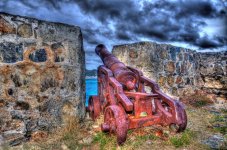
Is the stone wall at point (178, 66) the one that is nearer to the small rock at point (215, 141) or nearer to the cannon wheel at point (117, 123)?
the small rock at point (215, 141)

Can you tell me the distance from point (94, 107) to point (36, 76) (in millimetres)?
1275

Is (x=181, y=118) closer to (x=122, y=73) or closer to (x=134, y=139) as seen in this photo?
(x=134, y=139)

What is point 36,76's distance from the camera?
3670mm

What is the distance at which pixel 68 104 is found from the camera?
4.03 meters

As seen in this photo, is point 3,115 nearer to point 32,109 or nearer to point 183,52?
point 32,109

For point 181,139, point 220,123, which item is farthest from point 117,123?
point 220,123

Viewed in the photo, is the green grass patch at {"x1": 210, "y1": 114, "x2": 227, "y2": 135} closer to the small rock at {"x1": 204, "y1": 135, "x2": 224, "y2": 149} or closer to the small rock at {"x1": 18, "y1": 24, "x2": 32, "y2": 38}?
the small rock at {"x1": 204, "y1": 135, "x2": 224, "y2": 149}

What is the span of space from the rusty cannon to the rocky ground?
0.57 feet

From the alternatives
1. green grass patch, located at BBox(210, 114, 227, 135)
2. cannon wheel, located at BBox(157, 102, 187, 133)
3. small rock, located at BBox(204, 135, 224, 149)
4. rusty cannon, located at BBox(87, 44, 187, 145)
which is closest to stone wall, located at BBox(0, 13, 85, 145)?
rusty cannon, located at BBox(87, 44, 187, 145)

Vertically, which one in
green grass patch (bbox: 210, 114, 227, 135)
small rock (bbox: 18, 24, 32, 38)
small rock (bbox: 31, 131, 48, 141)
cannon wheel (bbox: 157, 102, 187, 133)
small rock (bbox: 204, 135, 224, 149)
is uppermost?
small rock (bbox: 18, 24, 32, 38)

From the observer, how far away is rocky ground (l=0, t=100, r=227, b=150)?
346cm

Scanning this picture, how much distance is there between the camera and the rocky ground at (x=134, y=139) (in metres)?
3.46

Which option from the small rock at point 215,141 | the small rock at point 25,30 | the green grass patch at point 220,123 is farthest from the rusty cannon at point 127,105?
the small rock at point 25,30

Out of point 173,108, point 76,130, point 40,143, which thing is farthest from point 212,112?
point 40,143
